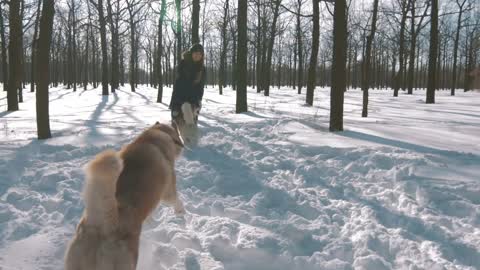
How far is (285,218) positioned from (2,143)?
6.58m

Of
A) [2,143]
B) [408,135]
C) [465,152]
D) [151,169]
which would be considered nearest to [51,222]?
[151,169]

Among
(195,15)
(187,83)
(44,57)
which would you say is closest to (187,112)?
(187,83)

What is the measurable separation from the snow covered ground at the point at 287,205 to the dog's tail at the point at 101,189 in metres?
1.05

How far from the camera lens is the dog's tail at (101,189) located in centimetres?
250

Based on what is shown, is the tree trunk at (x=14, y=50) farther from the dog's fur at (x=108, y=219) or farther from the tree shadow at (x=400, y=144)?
the dog's fur at (x=108, y=219)

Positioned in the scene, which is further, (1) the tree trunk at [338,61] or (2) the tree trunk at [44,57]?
(1) the tree trunk at [338,61]

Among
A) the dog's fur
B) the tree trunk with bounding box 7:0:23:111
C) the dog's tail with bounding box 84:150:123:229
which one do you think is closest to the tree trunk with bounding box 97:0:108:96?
the tree trunk with bounding box 7:0:23:111

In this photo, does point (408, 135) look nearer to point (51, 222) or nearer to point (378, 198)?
point (378, 198)

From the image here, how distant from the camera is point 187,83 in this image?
28.6 feet

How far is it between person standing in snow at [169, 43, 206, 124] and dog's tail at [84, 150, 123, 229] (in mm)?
6330

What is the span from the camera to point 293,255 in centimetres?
357

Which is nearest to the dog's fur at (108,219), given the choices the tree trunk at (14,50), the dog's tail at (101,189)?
the dog's tail at (101,189)

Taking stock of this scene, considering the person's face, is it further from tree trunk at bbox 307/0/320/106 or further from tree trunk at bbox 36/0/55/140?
tree trunk at bbox 307/0/320/106

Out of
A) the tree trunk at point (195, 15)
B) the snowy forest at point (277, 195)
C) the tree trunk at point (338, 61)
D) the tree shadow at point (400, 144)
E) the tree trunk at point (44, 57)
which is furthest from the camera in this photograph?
the tree trunk at point (195, 15)
